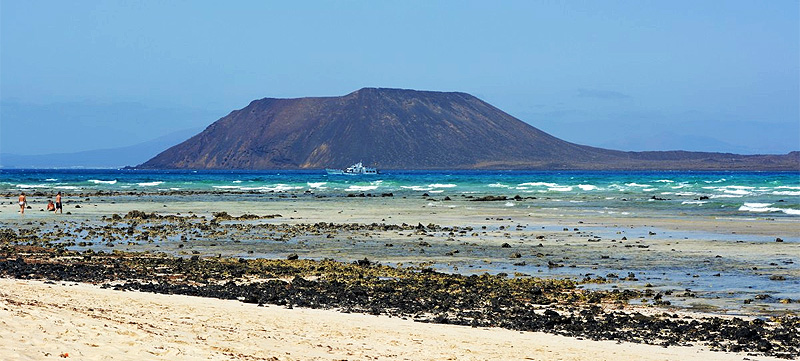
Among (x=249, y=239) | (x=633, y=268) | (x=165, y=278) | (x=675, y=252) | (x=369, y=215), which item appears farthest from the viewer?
(x=369, y=215)

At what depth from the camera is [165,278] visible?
18031 millimetres

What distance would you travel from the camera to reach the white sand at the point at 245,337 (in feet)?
32.3

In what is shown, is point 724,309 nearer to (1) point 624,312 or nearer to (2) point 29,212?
(1) point 624,312

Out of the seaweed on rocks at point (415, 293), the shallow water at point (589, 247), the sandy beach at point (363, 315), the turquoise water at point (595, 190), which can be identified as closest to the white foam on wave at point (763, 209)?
the turquoise water at point (595, 190)

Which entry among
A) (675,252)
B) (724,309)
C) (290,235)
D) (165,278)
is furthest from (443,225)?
(724,309)

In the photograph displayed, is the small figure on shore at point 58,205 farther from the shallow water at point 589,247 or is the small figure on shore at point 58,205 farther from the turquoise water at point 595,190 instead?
the turquoise water at point 595,190

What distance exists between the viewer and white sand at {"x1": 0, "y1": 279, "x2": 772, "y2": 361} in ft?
32.3

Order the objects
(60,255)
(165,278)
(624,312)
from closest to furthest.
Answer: (624,312), (165,278), (60,255)

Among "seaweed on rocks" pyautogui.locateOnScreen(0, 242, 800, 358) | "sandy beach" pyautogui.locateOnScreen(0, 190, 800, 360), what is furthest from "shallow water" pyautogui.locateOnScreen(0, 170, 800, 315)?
"seaweed on rocks" pyautogui.locateOnScreen(0, 242, 800, 358)

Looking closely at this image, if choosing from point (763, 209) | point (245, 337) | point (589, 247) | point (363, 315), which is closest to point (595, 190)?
point (763, 209)

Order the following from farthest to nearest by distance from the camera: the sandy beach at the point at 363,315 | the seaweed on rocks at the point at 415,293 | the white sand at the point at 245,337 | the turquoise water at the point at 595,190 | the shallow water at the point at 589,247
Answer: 1. the turquoise water at the point at 595,190
2. the shallow water at the point at 589,247
3. the seaweed on rocks at the point at 415,293
4. the sandy beach at the point at 363,315
5. the white sand at the point at 245,337

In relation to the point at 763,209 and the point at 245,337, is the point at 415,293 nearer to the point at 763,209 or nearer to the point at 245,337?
the point at 245,337

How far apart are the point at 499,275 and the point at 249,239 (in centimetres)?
1308

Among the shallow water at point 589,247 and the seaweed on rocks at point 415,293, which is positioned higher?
the seaweed on rocks at point 415,293
